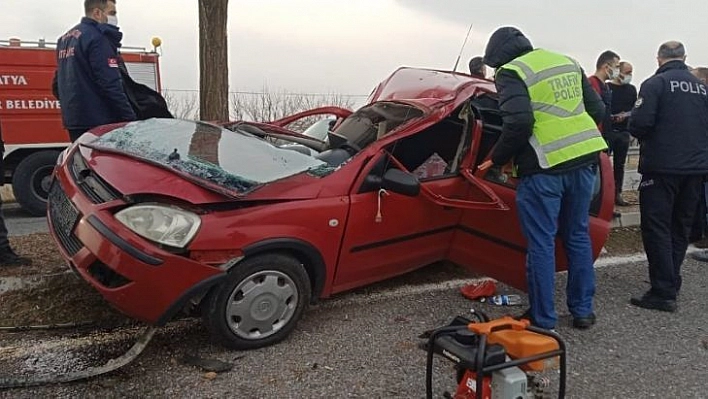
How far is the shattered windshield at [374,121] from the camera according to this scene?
410 cm

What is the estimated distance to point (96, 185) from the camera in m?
3.21

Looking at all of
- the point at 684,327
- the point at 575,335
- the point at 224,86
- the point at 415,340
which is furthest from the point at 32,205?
the point at 684,327

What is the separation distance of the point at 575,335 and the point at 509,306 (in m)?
0.56

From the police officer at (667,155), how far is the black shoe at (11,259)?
172 inches

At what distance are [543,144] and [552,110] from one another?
211mm

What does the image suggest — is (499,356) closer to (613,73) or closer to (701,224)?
(701,224)

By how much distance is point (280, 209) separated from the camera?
3.26 m

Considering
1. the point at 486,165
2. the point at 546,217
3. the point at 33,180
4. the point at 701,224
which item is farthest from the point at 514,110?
the point at 33,180

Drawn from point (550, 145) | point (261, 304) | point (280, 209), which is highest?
point (550, 145)

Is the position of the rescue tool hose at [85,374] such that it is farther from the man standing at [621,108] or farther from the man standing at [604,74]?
the man standing at [621,108]

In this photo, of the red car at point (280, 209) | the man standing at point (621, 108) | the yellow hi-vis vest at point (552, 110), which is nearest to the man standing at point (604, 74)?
the man standing at point (621, 108)

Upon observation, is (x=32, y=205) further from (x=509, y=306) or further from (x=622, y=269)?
(x=622, y=269)

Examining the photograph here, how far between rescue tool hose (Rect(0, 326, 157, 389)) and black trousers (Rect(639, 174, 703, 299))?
3.44m

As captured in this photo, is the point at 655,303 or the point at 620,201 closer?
the point at 655,303
